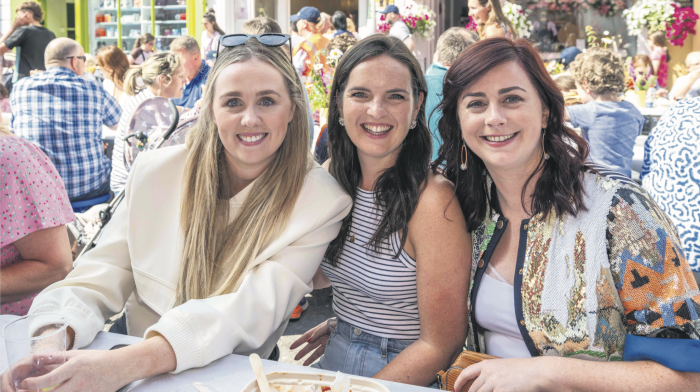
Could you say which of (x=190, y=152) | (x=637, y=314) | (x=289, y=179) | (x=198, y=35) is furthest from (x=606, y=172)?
(x=198, y=35)

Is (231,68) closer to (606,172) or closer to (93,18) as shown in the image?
(606,172)

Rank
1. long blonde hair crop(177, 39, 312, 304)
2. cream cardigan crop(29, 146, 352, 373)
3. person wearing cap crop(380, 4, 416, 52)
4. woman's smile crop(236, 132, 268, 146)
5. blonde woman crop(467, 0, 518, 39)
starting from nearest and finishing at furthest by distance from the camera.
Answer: cream cardigan crop(29, 146, 352, 373), long blonde hair crop(177, 39, 312, 304), woman's smile crop(236, 132, 268, 146), blonde woman crop(467, 0, 518, 39), person wearing cap crop(380, 4, 416, 52)

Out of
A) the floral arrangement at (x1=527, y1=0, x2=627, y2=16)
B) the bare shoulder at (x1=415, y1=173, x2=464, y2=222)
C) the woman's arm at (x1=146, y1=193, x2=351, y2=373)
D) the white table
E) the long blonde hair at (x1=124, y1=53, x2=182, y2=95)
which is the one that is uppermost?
the floral arrangement at (x1=527, y1=0, x2=627, y2=16)

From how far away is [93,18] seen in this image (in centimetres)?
1236

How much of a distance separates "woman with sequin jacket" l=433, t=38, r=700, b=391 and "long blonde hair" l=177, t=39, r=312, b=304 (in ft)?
1.59

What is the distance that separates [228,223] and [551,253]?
0.91 meters

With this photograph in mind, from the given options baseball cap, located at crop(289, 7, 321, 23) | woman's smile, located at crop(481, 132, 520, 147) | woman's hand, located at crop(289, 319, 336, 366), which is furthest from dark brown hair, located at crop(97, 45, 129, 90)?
woman's smile, located at crop(481, 132, 520, 147)

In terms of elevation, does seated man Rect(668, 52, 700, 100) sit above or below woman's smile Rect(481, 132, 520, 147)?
above

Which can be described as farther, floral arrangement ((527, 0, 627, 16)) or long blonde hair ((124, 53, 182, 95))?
floral arrangement ((527, 0, 627, 16))

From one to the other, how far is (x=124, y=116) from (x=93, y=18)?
33.1 ft

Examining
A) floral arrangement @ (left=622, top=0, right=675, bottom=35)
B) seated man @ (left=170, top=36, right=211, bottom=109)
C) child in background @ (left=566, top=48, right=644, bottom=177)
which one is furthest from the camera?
floral arrangement @ (left=622, top=0, right=675, bottom=35)

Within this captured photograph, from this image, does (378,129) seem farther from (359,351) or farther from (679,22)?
(679,22)

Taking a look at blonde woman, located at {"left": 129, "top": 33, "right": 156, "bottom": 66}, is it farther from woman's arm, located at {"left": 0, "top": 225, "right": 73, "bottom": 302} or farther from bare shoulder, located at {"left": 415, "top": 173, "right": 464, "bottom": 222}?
bare shoulder, located at {"left": 415, "top": 173, "right": 464, "bottom": 222}

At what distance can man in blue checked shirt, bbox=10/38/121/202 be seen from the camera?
416cm
